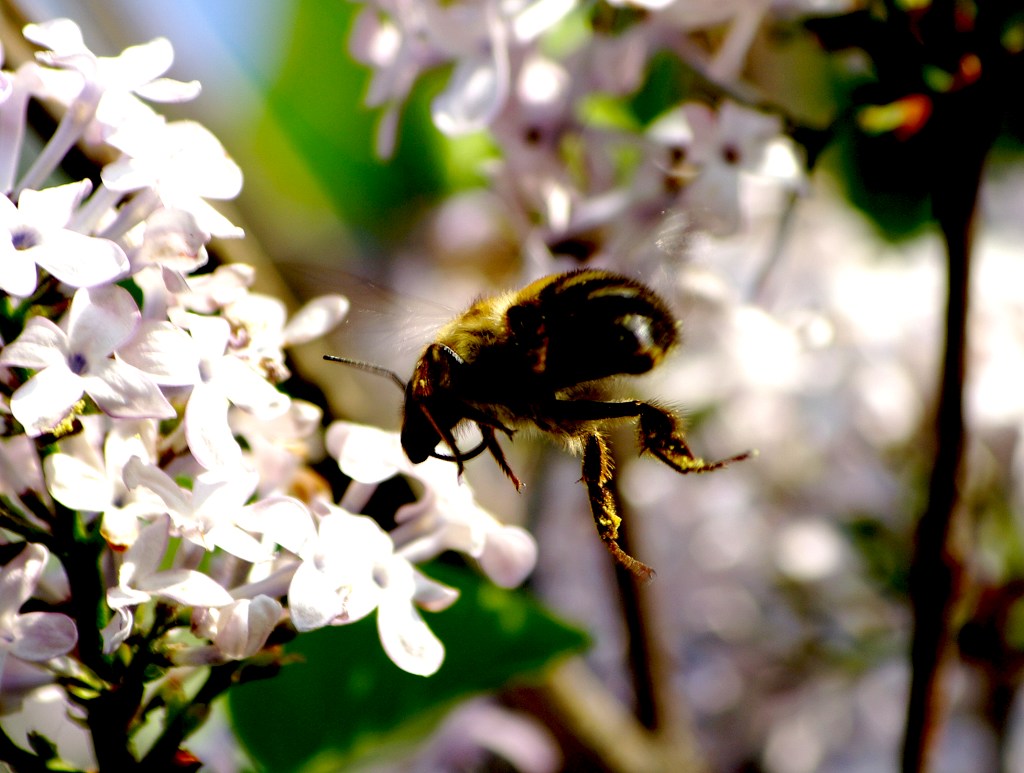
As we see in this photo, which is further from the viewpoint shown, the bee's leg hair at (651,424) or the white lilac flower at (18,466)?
the bee's leg hair at (651,424)

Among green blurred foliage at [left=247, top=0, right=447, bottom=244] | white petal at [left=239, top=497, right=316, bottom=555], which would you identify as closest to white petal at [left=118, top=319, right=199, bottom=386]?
white petal at [left=239, top=497, right=316, bottom=555]

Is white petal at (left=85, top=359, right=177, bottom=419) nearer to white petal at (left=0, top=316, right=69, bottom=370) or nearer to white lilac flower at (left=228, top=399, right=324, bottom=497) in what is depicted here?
white petal at (left=0, top=316, right=69, bottom=370)

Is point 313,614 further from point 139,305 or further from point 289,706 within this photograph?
point 289,706

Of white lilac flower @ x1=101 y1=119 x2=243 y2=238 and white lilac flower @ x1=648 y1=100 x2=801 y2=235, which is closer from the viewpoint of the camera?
white lilac flower @ x1=101 y1=119 x2=243 y2=238

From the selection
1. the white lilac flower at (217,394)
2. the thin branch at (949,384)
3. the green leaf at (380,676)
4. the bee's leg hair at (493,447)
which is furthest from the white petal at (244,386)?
the thin branch at (949,384)

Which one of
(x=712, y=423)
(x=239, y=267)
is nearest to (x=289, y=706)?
(x=239, y=267)

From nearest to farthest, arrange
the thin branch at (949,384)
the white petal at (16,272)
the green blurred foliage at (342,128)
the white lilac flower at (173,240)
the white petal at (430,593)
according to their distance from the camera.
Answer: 1. the white petal at (16,272)
2. the white lilac flower at (173,240)
3. the white petal at (430,593)
4. the thin branch at (949,384)
5. the green blurred foliage at (342,128)

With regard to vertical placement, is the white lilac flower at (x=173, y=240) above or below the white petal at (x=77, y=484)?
above

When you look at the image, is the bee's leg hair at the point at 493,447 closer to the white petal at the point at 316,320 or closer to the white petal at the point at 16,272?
the white petal at the point at 316,320
